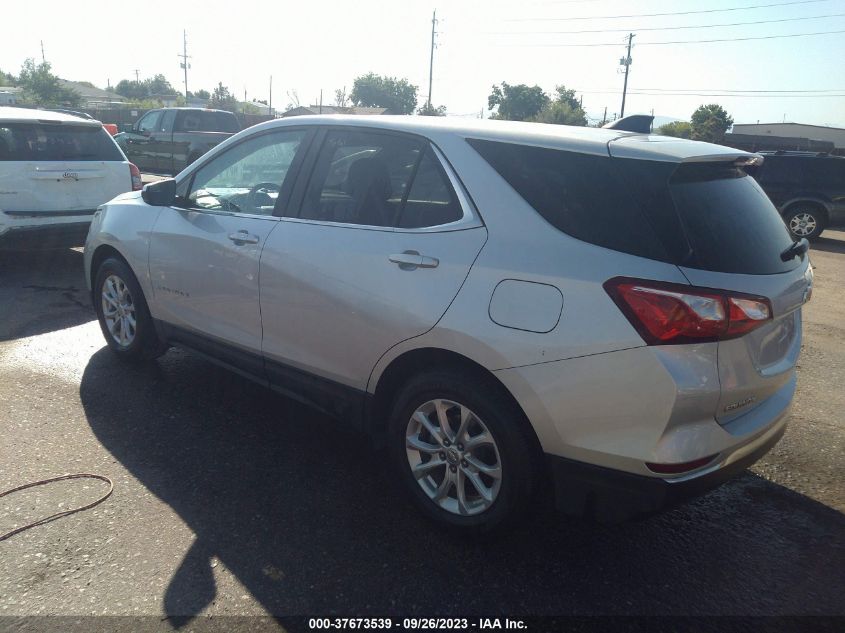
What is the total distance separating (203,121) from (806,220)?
14.7 m

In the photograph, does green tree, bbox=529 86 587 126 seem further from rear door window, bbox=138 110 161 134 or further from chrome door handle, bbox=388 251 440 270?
chrome door handle, bbox=388 251 440 270

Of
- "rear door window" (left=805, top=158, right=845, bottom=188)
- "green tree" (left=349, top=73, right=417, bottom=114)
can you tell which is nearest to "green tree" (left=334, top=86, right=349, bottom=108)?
"green tree" (left=349, top=73, right=417, bottom=114)

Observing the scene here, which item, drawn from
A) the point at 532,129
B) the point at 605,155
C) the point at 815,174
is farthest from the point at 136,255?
the point at 815,174

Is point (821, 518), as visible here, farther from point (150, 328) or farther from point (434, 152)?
point (150, 328)

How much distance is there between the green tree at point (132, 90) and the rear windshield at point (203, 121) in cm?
9471

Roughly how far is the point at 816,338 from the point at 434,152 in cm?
494

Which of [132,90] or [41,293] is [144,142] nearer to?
[41,293]

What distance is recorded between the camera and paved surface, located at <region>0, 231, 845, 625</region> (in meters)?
2.60

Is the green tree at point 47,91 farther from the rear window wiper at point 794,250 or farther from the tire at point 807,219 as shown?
the rear window wiper at point 794,250

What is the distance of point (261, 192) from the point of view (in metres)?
Result: 3.85

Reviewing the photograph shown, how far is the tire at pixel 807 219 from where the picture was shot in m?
13.2

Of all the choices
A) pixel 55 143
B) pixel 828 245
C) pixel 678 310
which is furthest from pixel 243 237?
pixel 828 245

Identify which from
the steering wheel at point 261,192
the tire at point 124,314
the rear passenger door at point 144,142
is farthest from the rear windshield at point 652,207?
the rear passenger door at point 144,142

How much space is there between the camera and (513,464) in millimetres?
2666
